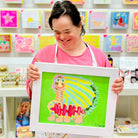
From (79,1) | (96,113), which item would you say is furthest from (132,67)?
(96,113)

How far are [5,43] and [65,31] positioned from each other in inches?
46.8

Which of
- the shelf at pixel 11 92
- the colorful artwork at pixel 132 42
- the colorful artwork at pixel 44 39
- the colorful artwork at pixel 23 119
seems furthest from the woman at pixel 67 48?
the colorful artwork at pixel 132 42

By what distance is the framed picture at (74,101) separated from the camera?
3.48 ft

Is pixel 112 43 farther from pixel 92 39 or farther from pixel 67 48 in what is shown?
pixel 67 48

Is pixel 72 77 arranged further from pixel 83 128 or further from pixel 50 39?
pixel 50 39

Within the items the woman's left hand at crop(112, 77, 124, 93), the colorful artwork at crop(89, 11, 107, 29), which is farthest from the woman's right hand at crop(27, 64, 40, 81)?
the colorful artwork at crop(89, 11, 107, 29)

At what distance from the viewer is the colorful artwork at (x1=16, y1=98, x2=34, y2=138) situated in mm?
1795

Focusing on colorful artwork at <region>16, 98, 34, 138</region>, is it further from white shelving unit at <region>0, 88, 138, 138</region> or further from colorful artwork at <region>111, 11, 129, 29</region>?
colorful artwork at <region>111, 11, 129, 29</region>

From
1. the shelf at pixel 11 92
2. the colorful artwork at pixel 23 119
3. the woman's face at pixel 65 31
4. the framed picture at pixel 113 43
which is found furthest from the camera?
the framed picture at pixel 113 43

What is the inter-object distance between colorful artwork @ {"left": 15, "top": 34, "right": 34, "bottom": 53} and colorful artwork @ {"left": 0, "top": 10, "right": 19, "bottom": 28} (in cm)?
13

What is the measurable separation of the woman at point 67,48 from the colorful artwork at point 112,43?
0.96 metres

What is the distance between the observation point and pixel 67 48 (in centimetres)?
113

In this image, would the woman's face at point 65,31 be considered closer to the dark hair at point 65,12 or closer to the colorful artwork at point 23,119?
the dark hair at point 65,12

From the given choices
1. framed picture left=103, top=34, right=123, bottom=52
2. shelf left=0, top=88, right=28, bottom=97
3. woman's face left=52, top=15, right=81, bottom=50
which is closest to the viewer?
woman's face left=52, top=15, right=81, bottom=50
